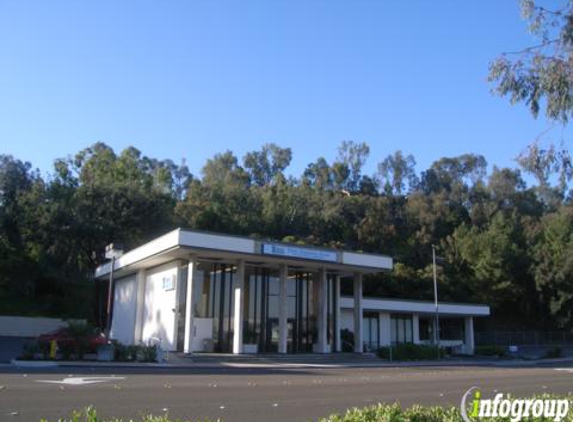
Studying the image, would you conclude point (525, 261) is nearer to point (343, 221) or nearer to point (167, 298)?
point (343, 221)

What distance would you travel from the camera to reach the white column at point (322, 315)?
36.4 metres

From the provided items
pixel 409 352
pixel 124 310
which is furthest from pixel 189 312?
pixel 409 352

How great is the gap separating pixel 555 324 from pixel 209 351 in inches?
1917

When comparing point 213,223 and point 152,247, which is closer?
point 152,247

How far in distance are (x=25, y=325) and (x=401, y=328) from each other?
3166 centimetres

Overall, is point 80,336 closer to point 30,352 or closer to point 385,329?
point 30,352

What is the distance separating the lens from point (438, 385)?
1828cm

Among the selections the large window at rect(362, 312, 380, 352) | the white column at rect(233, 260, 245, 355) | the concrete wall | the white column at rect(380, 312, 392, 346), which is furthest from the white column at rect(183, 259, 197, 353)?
the concrete wall

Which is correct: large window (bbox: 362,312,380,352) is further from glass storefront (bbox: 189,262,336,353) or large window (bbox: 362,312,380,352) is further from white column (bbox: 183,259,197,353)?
white column (bbox: 183,259,197,353)

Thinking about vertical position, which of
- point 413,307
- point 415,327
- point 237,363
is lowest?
point 237,363

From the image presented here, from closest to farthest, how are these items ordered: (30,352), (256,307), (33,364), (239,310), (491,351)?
(33,364) < (30,352) < (239,310) < (256,307) < (491,351)

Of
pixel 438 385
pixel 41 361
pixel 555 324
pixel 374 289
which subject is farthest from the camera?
pixel 555 324

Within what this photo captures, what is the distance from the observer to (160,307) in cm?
3653

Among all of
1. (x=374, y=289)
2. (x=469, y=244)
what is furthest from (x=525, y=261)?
(x=374, y=289)
